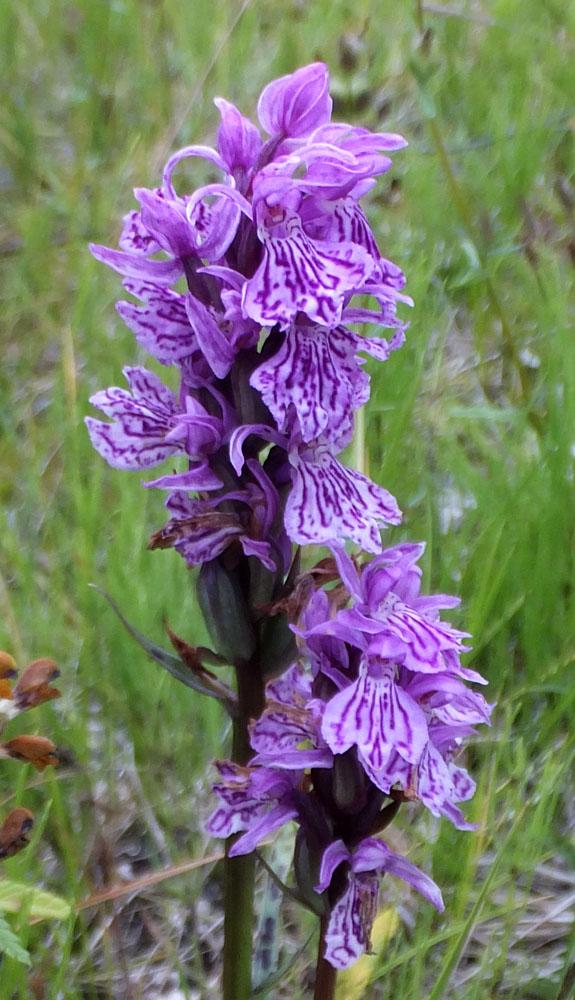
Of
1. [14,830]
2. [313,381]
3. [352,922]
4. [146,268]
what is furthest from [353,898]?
[146,268]

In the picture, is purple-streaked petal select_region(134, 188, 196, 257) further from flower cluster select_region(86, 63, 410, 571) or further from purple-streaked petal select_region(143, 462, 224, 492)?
purple-streaked petal select_region(143, 462, 224, 492)

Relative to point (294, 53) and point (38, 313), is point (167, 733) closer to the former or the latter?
point (38, 313)

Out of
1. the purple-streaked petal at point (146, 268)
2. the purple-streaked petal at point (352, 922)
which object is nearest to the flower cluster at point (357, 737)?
the purple-streaked petal at point (352, 922)

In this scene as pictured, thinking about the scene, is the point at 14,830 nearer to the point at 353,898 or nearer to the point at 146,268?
the point at 353,898

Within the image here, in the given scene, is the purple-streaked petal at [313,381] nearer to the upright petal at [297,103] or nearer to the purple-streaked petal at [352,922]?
the upright petal at [297,103]

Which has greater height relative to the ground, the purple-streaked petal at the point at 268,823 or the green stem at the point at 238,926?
the purple-streaked petal at the point at 268,823

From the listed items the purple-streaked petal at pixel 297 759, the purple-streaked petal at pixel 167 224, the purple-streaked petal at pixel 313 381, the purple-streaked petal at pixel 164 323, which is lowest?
the purple-streaked petal at pixel 297 759
